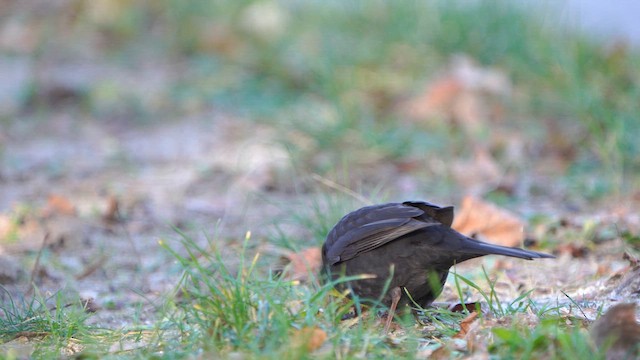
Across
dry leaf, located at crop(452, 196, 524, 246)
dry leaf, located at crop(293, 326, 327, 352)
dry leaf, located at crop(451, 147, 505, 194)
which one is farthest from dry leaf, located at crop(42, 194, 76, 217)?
dry leaf, located at crop(293, 326, 327, 352)

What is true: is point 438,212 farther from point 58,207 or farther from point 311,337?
point 58,207

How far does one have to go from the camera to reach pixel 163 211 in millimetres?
5129

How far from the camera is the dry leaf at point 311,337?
2492mm

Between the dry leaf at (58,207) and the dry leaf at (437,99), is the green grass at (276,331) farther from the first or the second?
the dry leaf at (437,99)

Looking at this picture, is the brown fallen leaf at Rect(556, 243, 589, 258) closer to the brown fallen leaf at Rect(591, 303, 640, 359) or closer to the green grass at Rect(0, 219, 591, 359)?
the green grass at Rect(0, 219, 591, 359)

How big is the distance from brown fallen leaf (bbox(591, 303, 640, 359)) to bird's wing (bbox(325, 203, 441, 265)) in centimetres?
66

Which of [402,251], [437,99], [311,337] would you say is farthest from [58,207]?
[311,337]

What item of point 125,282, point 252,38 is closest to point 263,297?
point 125,282

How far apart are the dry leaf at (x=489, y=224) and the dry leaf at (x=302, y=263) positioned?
30.0 inches

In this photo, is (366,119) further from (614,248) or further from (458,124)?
(614,248)

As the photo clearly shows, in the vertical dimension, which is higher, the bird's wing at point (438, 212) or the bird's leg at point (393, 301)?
the bird's wing at point (438, 212)

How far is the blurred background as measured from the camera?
489cm

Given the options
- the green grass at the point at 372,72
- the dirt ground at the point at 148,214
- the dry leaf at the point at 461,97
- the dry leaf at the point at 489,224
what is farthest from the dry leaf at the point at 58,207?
the dry leaf at the point at 461,97

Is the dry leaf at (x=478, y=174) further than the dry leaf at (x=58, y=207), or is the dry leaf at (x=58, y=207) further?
the dry leaf at (x=478, y=174)
